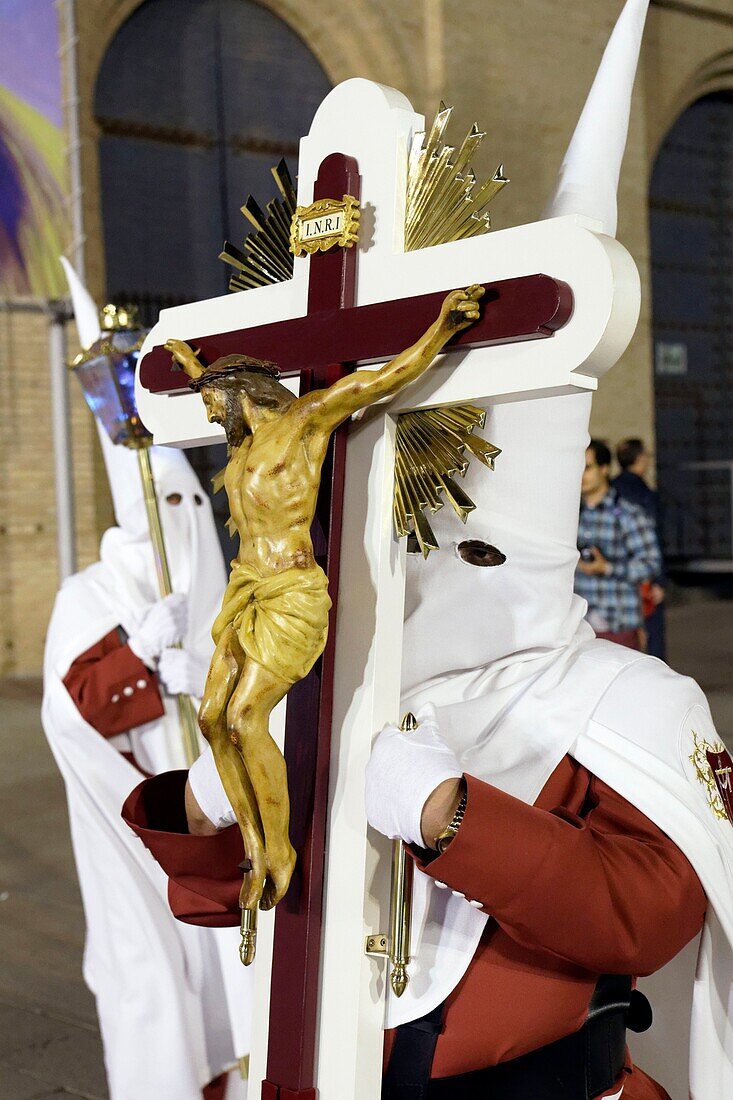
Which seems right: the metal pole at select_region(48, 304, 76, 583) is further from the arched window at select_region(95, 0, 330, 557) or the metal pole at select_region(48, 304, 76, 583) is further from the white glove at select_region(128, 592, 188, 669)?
the white glove at select_region(128, 592, 188, 669)

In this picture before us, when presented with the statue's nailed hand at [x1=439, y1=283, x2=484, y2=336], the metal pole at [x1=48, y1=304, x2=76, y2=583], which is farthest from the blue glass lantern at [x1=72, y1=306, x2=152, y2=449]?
the metal pole at [x1=48, y1=304, x2=76, y2=583]

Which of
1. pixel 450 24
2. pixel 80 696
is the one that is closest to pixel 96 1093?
pixel 80 696

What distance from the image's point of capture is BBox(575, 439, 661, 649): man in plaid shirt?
5793 millimetres

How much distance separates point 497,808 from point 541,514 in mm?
363

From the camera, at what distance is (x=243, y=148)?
10773 millimetres

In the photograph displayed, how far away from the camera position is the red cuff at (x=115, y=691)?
3285 mm

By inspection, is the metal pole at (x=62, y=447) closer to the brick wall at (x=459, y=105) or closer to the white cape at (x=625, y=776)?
the brick wall at (x=459, y=105)

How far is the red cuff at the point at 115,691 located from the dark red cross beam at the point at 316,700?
6.80 feet

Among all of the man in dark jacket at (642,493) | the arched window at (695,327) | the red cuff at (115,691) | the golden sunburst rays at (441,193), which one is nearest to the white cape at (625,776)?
the golden sunburst rays at (441,193)

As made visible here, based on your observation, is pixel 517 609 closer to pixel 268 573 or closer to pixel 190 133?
pixel 268 573

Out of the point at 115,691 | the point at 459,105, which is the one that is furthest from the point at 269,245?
the point at 459,105

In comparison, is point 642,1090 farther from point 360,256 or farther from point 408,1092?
point 360,256

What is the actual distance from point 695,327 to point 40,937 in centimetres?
1154

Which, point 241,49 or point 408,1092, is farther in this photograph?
point 241,49
